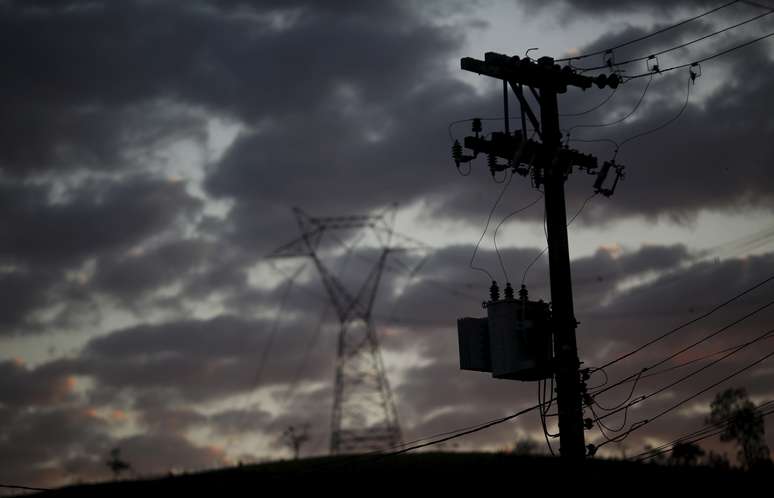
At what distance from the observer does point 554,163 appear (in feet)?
67.7

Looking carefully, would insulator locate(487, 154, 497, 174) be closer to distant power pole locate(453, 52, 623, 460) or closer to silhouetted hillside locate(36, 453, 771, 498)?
distant power pole locate(453, 52, 623, 460)

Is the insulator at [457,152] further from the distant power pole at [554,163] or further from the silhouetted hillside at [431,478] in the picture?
the silhouetted hillside at [431,478]

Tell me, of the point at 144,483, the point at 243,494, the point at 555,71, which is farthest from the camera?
the point at 144,483

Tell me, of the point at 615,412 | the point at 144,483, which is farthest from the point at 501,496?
the point at 615,412

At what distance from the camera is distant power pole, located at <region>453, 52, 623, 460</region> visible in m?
19.7

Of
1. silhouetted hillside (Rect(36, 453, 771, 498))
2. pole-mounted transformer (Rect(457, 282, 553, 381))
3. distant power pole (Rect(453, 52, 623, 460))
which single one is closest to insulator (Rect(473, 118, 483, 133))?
distant power pole (Rect(453, 52, 623, 460))

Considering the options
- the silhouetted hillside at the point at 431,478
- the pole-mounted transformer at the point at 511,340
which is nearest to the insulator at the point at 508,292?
the pole-mounted transformer at the point at 511,340

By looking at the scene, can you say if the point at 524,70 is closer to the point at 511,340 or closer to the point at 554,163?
the point at 554,163

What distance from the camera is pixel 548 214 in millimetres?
20234

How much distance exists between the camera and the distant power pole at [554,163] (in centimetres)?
1967

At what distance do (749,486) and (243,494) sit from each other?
118 ft

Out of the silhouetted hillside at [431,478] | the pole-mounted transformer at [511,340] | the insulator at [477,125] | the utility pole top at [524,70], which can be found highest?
the utility pole top at [524,70]

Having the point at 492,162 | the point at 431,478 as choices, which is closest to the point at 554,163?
the point at 492,162

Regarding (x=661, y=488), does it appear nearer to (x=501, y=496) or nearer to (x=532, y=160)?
(x=501, y=496)
